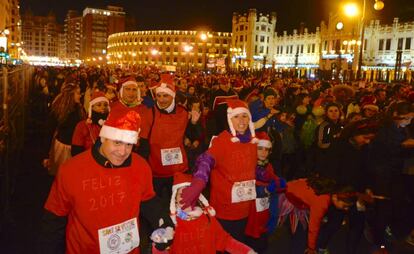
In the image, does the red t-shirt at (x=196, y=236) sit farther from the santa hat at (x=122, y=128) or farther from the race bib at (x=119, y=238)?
the santa hat at (x=122, y=128)

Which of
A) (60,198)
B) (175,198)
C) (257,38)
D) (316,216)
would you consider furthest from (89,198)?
(257,38)

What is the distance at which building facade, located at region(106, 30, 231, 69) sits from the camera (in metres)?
134

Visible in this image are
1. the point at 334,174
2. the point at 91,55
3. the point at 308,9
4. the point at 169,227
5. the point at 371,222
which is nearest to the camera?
the point at 169,227

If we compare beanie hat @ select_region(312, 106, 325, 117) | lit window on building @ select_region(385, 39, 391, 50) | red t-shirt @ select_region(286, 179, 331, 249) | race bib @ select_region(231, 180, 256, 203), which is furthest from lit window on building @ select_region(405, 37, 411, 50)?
race bib @ select_region(231, 180, 256, 203)

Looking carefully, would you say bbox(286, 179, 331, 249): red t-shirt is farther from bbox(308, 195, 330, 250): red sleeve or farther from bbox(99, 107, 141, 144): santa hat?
bbox(99, 107, 141, 144): santa hat

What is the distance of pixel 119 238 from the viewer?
2.82 metres

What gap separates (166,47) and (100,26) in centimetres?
4286

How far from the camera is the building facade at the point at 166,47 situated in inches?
5295

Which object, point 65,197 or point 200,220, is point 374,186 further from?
point 65,197

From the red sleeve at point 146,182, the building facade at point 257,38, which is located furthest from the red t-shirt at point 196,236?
the building facade at point 257,38

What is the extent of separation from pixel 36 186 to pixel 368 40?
238 ft

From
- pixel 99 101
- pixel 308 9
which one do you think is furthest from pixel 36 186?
pixel 308 9

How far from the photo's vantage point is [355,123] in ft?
16.4

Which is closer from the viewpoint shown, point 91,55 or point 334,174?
point 334,174
